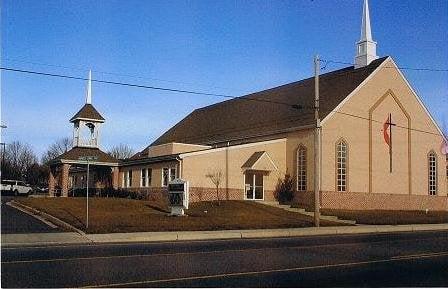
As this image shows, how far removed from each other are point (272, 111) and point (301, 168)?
687cm

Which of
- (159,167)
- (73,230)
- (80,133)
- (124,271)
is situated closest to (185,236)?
(73,230)

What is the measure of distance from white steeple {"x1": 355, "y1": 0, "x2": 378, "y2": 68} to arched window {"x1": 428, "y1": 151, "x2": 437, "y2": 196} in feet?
30.3

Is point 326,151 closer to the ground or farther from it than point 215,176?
farther from it

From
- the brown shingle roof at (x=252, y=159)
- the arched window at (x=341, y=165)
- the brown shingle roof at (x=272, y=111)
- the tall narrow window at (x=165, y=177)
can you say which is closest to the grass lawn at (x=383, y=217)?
the arched window at (x=341, y=165)

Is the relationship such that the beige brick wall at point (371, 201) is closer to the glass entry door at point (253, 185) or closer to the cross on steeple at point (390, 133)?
the cross on steeple at point (390, 133)

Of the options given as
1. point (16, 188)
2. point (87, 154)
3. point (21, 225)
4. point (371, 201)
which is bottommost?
point (21, 225)

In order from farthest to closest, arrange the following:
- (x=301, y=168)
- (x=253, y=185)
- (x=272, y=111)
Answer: (x=272, y=111), (x=253, y=185), (x=301, y=168)

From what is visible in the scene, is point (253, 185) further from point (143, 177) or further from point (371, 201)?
point (143, 177)

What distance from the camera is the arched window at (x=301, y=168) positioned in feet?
126

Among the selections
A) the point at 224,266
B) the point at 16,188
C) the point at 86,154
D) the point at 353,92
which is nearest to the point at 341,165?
the point at 353,92

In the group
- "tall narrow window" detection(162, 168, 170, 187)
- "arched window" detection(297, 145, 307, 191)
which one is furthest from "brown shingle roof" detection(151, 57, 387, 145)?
"tall narrow window" detection(162, 168, 170, 187)

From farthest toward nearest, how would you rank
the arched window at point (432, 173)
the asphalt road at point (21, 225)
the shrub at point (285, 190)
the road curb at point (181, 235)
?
1. the arched window at point (432, 173)
2. the shrub at point (285, 190)
3. the asphalt road at point (21, 225)
4. the road curb at point (181, 235)

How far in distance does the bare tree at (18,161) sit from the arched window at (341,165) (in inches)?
2022

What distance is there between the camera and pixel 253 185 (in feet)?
129
